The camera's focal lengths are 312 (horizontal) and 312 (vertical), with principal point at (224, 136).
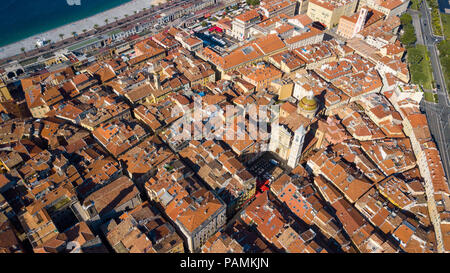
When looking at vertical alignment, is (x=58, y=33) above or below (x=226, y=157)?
above

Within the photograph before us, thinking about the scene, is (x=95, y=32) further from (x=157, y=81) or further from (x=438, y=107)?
(x=438, y=107)

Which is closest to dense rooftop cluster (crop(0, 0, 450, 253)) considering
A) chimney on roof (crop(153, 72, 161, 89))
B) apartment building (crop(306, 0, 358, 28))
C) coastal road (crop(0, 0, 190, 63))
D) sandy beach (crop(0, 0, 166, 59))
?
chimney on roof (crop(153, 72, 161, 89))

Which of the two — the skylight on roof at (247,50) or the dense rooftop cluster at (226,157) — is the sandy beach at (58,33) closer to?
the dense rooftop cluster at (226,157)

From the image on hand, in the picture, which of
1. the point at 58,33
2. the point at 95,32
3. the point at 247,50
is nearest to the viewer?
the point at 247,50

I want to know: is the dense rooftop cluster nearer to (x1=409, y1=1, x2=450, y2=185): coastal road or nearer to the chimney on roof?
the chimney on roof

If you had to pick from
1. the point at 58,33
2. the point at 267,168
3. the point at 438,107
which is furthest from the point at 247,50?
the point at 58,33

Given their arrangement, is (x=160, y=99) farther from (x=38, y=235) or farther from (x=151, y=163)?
(x=38, y=235)

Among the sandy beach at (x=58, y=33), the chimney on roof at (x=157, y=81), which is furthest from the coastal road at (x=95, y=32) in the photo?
the chimney on roof at (x=157, y=81)
